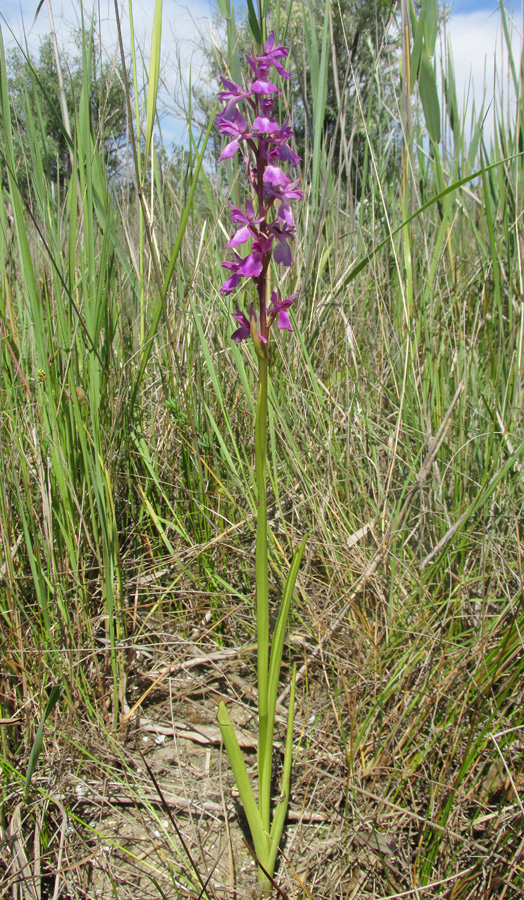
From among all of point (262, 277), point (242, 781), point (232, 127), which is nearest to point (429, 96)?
point (232, 127)

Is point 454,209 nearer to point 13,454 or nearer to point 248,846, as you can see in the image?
point 13,454

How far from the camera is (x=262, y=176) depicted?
1.05 metres

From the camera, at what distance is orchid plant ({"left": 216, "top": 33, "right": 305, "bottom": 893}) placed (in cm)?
104

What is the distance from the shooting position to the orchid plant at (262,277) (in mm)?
1041

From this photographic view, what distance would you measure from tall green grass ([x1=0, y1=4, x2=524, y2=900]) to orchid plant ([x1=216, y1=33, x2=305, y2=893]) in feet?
0.55

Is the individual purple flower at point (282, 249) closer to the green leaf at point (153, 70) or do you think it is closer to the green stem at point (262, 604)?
the green stem at point (262, 604)

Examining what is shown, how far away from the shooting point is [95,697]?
1426mm

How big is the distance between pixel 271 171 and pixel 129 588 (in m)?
1.25

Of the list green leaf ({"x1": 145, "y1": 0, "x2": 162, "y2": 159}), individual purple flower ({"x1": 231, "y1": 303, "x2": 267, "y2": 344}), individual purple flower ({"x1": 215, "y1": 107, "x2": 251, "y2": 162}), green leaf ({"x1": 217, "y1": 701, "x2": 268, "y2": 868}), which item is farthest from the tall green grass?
individual purple flower ({"x1": 231, "y1": 303, "x2": 267, "y2": 344})

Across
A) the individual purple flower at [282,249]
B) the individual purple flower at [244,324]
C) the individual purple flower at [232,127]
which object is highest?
the individual purple flower at [232,127]

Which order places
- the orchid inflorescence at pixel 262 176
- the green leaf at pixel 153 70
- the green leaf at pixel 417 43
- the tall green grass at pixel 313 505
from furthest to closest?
the green leaf at pixel 417 43, the green leaf at pixel 153 70, the tall green grass at pixel 313 505, the orchid inflorescence at pixel 262 176

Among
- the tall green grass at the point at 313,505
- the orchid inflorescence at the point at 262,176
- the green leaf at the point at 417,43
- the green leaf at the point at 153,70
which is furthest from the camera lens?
the green leaf at the point at 417,43

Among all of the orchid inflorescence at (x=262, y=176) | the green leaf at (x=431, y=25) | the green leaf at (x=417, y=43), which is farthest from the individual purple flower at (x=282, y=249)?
the green leaf at (x=431, y=25)

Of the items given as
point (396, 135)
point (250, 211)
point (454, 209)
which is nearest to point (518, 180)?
point (454, 209)
